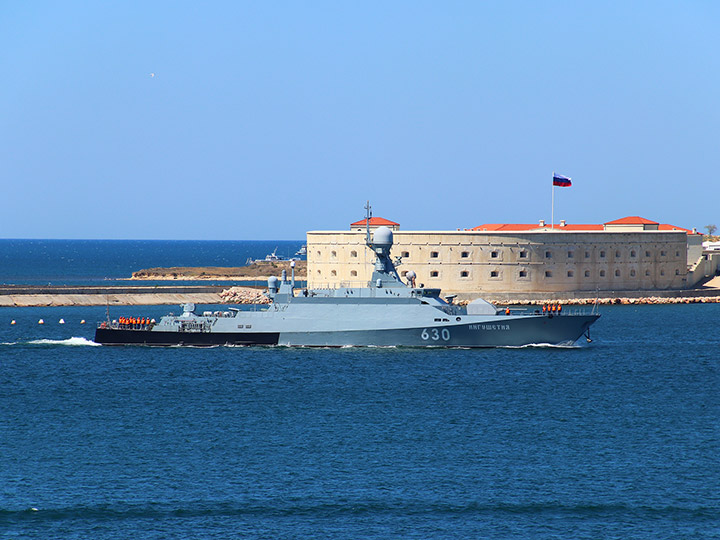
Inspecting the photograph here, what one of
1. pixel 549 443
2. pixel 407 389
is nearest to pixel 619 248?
pixel 407 389

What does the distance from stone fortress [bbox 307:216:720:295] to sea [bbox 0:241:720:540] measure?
115 feet

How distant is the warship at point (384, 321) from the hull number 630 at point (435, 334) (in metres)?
0.03

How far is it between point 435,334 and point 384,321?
259 centimetres

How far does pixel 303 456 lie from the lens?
94.7 feet

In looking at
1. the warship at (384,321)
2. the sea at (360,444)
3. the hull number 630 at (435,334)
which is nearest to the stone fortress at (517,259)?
the warship at (384,321)

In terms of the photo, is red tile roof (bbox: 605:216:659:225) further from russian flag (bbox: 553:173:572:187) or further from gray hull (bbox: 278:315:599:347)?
gray hull (bbox: 278:315:599:347)

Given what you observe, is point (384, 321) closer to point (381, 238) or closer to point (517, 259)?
point (381, 238)

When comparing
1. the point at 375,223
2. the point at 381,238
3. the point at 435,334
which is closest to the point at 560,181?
the point at 375,223

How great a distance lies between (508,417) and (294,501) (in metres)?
11.5

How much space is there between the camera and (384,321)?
161ft

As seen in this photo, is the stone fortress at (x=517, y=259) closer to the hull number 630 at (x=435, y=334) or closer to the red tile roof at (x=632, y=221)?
the red tile roof at (x=632, y=221)

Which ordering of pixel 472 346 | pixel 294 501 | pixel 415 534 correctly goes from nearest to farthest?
pixel 415 534 → pixel 294 501 → pixel 472 346

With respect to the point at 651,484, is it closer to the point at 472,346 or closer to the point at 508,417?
the point at 508,417

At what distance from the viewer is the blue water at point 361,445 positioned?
23.6 m
